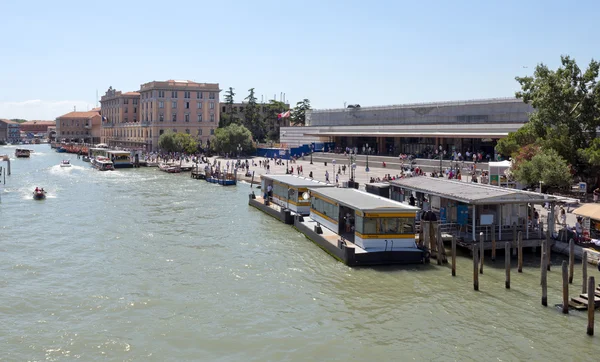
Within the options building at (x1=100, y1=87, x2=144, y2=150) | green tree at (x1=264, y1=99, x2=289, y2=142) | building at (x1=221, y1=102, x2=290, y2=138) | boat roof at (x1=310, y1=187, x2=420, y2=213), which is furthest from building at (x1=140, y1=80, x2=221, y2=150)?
boat roof at (x1=310, y1=187, x2=420, y2=213)

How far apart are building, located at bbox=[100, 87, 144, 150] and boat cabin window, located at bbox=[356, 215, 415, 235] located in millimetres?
110745

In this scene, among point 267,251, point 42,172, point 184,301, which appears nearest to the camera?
point 184,301

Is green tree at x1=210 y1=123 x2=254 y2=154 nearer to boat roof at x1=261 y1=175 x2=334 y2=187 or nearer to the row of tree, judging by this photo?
boat roof at x1=261 y1=175 x2=334 y2=187

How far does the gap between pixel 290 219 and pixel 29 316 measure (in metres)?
20.7

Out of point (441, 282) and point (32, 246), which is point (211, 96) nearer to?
point (32, 246)

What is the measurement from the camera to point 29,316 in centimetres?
2095

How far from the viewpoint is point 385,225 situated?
27.4 meters

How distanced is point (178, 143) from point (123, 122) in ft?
159

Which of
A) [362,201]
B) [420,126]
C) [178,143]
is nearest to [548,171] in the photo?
[362,201]

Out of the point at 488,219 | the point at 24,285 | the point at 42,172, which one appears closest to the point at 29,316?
the point at 24,285

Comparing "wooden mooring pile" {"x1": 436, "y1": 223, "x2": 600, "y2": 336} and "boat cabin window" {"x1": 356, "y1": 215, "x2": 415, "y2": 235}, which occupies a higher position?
"boat cabin window" {"x1": 356, "y1": 215, "x2": 415, "y2": 235}

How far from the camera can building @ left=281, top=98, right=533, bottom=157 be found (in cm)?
7012

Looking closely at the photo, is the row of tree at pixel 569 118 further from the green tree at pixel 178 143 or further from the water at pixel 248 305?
the green tree at pixel 178 143

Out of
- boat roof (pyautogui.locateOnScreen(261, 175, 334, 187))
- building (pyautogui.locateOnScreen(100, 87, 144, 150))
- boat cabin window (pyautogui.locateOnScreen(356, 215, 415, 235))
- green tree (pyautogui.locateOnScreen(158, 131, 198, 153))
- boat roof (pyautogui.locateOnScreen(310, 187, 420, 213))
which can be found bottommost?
boat cabin window (pyautogui.locateOnScreen(356, 215, 415, 235))
